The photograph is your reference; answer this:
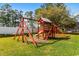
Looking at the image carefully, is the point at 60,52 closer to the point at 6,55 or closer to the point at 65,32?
the point at 65,32

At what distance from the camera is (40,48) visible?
4699mm

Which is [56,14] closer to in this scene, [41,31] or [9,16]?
[41,31]

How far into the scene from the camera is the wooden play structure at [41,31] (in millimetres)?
4719

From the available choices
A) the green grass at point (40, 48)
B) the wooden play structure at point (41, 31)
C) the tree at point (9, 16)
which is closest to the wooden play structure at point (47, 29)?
the wooden play structure at point (41, 31)

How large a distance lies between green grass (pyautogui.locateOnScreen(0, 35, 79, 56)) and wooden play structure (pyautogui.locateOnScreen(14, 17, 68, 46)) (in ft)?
A: 0.25

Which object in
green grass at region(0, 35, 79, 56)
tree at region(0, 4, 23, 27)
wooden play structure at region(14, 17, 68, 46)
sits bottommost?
green grass at region(0, 35, 79, 56)

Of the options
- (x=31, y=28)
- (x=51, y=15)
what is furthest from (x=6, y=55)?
(x=51, y=15)

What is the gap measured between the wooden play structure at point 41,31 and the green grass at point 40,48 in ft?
0.25

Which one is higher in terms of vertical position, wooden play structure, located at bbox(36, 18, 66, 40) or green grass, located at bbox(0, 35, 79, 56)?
wooden play structure, located at bbox(36, 18, 66, 40)

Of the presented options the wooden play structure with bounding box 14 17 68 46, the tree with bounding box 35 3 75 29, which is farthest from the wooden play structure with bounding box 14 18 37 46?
the tree with bounding box 35 3 75 29

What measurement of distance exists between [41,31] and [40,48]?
208 mm

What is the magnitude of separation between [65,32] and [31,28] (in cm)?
43

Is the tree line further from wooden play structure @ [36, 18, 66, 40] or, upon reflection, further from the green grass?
the green grass

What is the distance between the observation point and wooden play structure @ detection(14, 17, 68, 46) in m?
4.72
